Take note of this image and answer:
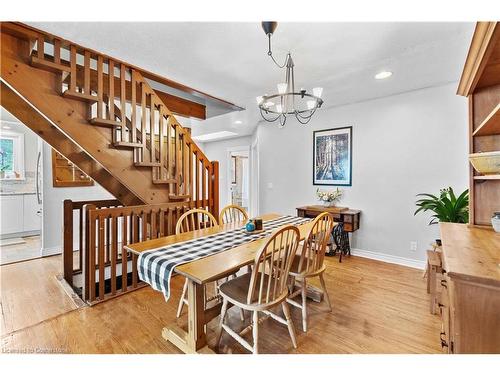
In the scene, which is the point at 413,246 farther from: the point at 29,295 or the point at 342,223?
the point at 29,295

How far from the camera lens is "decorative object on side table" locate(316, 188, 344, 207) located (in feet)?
13.1

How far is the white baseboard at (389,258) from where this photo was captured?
3316 millimetres

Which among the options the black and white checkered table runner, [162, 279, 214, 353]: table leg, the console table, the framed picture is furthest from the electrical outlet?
[162, 279, 214, 353]: table leg

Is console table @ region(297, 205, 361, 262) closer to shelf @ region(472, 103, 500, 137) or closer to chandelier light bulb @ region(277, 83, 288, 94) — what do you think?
shelf @ region(472, 103, 500, 137)

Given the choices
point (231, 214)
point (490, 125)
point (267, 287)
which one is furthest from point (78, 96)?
point (490, 125)

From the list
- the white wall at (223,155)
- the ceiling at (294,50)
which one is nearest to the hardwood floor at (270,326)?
the ceiling at (294,50)

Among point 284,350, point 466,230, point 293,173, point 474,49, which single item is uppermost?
point 474,49

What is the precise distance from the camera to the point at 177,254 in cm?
165

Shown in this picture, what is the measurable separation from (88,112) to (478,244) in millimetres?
3152

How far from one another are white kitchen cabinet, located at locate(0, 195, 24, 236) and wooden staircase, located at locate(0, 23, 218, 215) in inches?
133
